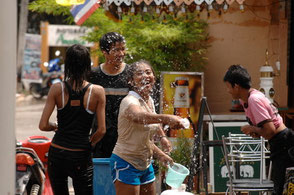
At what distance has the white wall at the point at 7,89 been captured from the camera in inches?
139

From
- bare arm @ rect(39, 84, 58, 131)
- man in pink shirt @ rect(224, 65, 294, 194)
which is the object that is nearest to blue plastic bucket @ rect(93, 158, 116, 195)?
bare arm @ rect(39, 84, 58, 131)

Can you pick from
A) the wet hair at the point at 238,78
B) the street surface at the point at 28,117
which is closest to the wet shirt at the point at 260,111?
the wet hair at the point at 238,78

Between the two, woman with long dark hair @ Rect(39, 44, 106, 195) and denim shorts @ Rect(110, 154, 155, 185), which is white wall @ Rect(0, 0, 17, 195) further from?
woman with long dark hair @ Rect(39, 44, 106, 195)

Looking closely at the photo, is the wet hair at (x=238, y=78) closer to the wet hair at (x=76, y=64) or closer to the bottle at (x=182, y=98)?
the wet hair at (x=76, y=64)

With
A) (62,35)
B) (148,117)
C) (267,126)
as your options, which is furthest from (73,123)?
(62,35)

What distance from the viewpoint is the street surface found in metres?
18.8

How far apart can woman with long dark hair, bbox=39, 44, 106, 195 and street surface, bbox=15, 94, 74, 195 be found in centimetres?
1183

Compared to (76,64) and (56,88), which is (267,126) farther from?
(56,88)

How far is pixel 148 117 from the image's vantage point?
543 cm

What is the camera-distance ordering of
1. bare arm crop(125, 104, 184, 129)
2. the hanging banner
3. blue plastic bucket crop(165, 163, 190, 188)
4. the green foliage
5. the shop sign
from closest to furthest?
bare arm crop(125, 104, 184, 129)
blue plastic bucket crop(165, 163, 190, 188)
the hanging banner
the green foliage
the shop sign

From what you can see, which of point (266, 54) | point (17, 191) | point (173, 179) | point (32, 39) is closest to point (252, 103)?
point (173, 179)

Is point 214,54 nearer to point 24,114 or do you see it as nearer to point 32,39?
point 24,114

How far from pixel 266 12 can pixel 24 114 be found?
15.0 m

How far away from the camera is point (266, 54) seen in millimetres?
10336
